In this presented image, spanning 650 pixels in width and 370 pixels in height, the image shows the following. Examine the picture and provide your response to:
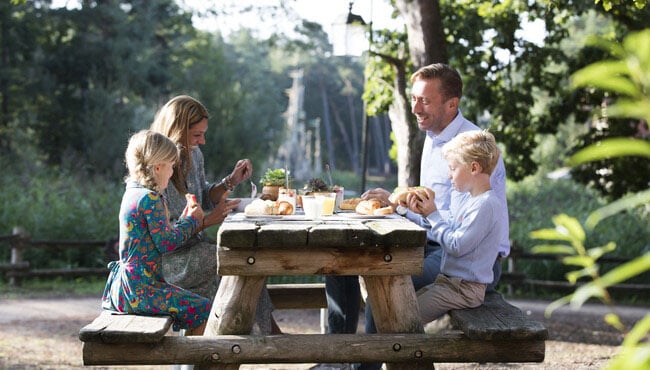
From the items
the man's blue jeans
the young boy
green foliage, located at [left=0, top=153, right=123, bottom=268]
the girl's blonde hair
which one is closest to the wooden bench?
the young boy

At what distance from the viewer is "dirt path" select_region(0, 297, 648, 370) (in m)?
7.27

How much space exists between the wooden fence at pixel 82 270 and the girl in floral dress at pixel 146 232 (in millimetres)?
9793

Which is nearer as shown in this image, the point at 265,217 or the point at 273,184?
the point at 265,217

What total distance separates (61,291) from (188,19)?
20.0 metres

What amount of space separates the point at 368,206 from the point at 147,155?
1.17 meters

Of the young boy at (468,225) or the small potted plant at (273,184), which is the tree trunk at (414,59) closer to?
the small potted plant at (273,184)

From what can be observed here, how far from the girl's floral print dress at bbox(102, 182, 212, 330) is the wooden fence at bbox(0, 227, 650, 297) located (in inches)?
385

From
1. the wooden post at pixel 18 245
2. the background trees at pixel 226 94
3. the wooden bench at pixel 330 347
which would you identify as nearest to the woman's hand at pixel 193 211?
the wooden bench at pixel 330 347

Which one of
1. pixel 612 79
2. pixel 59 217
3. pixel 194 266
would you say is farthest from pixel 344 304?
pixel 59 217

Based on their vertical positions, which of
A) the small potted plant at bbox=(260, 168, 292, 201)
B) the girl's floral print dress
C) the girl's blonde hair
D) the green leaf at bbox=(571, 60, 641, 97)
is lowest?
the girl's floral print dress

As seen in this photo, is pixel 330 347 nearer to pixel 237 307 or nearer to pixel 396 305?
pixel 396 305

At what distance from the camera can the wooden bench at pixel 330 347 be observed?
4008 mm

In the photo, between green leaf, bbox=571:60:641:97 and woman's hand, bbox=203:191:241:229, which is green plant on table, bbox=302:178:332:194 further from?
green leaf, bbox=571:60:641:97

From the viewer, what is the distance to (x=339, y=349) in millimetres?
4133
